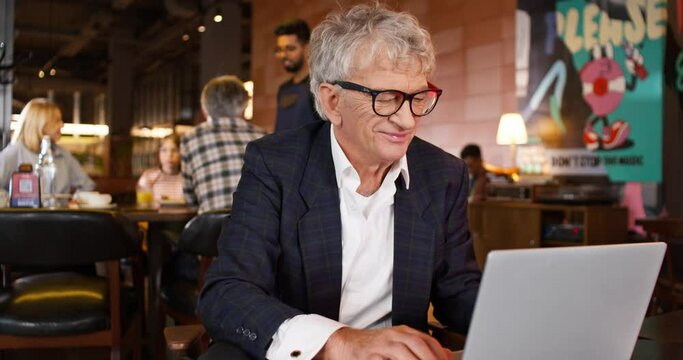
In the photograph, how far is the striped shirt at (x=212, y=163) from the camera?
11.0 ft

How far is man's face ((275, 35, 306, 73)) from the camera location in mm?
3973

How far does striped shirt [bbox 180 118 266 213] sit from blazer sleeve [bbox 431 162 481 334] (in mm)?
1878

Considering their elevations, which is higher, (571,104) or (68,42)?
(68,42)

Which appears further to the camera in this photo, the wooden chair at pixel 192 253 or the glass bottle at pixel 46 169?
the glass bottle at pixel 46 169

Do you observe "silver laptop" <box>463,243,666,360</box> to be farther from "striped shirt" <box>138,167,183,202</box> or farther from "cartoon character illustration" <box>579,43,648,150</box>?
"cartoon character illustration" <box>579,43,648,150</box>

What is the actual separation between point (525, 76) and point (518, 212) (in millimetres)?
1354

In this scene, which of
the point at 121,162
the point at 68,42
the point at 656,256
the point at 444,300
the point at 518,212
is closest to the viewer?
the point at 656,256

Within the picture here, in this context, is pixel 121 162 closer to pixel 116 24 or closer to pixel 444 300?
pixel 116 24

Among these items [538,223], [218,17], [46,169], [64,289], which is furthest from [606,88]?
[218,17]

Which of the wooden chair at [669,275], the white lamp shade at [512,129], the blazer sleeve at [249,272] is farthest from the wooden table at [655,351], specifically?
the white lamp shade at [512,129]

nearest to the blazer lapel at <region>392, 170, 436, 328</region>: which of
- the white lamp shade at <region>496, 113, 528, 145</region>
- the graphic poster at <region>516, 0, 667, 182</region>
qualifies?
the graphic poster at <region>516, 0, 667, 182</region>

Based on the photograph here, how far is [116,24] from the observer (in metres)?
8.00

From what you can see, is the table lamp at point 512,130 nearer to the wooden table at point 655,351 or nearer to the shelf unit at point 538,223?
the shelf unit at point 538,223

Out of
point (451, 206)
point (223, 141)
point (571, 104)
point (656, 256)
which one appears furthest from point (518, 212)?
point (656, 256)
